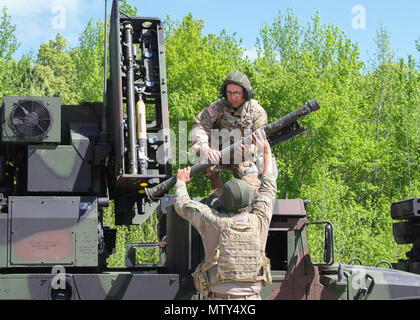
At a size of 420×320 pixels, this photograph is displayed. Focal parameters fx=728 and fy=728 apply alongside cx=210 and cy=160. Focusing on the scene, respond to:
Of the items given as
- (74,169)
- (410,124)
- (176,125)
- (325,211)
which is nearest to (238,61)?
(176,125)

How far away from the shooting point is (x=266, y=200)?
20.9 ft

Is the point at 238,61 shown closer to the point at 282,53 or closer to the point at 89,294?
the point at 282,53

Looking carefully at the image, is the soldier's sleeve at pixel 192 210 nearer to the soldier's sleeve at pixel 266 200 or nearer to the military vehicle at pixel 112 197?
the soldier's sleeve at pixel 266 200

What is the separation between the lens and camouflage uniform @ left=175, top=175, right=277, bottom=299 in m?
6.14

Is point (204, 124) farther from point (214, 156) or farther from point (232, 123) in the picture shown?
point (214, 156)

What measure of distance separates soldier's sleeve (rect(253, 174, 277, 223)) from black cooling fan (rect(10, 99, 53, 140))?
227 centimetres

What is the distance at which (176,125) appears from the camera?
30.5m

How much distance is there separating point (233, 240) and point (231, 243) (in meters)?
0.03

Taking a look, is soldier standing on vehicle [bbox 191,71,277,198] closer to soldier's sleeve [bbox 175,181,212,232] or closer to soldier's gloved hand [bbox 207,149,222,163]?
soldier's gloved hand [bbox 207,149,222,163]

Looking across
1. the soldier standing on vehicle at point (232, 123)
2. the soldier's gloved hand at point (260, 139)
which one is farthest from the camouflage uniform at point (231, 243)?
the soldier standing on vehicle at point (232, 123)

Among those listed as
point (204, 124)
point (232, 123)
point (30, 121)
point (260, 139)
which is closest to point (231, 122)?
point (232, 123)

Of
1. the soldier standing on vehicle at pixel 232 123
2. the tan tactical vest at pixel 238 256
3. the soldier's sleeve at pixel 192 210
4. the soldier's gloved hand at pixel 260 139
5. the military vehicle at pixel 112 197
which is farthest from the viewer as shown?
the soldier standing on vehicle at pixel 232 123

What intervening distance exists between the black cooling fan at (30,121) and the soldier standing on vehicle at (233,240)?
1.70 meters

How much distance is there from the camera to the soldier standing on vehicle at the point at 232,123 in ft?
24.3
